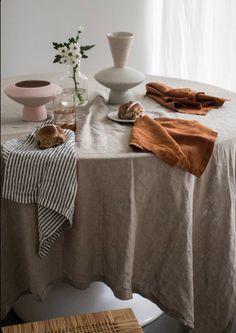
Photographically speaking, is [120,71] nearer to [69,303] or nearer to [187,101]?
[187,101]

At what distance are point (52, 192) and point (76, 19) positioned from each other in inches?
69.9

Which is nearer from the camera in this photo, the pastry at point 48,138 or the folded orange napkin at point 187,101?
the pastry at point 48,138

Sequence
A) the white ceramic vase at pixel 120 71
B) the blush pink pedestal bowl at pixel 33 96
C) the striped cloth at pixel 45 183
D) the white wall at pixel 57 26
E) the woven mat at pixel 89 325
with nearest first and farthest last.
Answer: the woven mat at pixel 89 325 → the striped cloth at pixel 45 183 → the blush pink pedestal bowl at pixel 33 96 → the white ceramic vase at pixel 120 71 → the white wall at pixel 57 26

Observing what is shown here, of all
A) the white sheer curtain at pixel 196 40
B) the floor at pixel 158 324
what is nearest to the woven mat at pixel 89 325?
the floor at pixel 158 324

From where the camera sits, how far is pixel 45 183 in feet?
4.44

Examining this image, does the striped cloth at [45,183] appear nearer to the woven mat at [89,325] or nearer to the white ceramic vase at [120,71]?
the woven mat at [89,325]

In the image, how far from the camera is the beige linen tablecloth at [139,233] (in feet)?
4.58

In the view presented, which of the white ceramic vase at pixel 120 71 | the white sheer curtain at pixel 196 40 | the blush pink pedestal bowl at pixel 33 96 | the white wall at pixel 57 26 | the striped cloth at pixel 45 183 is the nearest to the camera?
the striped cloth at pixel 45 183

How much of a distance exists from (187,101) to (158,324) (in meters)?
0.77

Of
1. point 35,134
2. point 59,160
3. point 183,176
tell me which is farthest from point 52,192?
point 183,176

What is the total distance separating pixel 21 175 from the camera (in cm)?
136

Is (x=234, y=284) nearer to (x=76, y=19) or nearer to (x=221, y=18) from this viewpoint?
(x=221, y=18)

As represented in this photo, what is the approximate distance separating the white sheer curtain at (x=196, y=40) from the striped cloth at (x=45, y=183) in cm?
149

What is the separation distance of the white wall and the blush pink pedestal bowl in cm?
106
